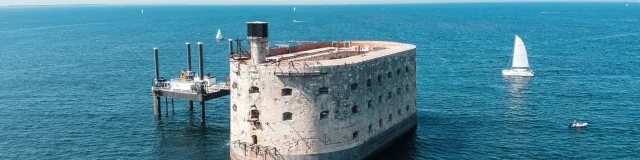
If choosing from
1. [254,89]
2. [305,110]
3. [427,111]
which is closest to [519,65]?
[427,111]

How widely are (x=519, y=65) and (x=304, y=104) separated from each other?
74196mm

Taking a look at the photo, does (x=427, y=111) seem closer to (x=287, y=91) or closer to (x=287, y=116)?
(x=287, y=116)

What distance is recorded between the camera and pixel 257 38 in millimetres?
55875

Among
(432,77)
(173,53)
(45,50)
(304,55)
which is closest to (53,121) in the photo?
(304,55)

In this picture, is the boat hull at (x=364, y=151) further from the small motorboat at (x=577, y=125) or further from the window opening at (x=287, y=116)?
the small motorboat at (x=577, y=125)

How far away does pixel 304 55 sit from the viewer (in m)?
67.8

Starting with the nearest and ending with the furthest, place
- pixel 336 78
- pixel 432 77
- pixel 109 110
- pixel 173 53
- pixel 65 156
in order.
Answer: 1. pixel 336 78
2. pixel 65 156
3. pixel 109 110
4. pixel 432 77
5. pixel 173 53

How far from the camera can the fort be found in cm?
5362

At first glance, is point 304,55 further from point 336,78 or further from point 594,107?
point 594,107

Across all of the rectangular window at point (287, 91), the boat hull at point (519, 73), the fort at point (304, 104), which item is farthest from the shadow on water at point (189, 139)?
the boat hull at point (519, 73)

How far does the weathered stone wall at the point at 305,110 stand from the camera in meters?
53.7

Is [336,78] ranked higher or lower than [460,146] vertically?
higher

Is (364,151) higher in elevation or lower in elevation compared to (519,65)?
lower

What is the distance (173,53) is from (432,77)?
6862 cm
